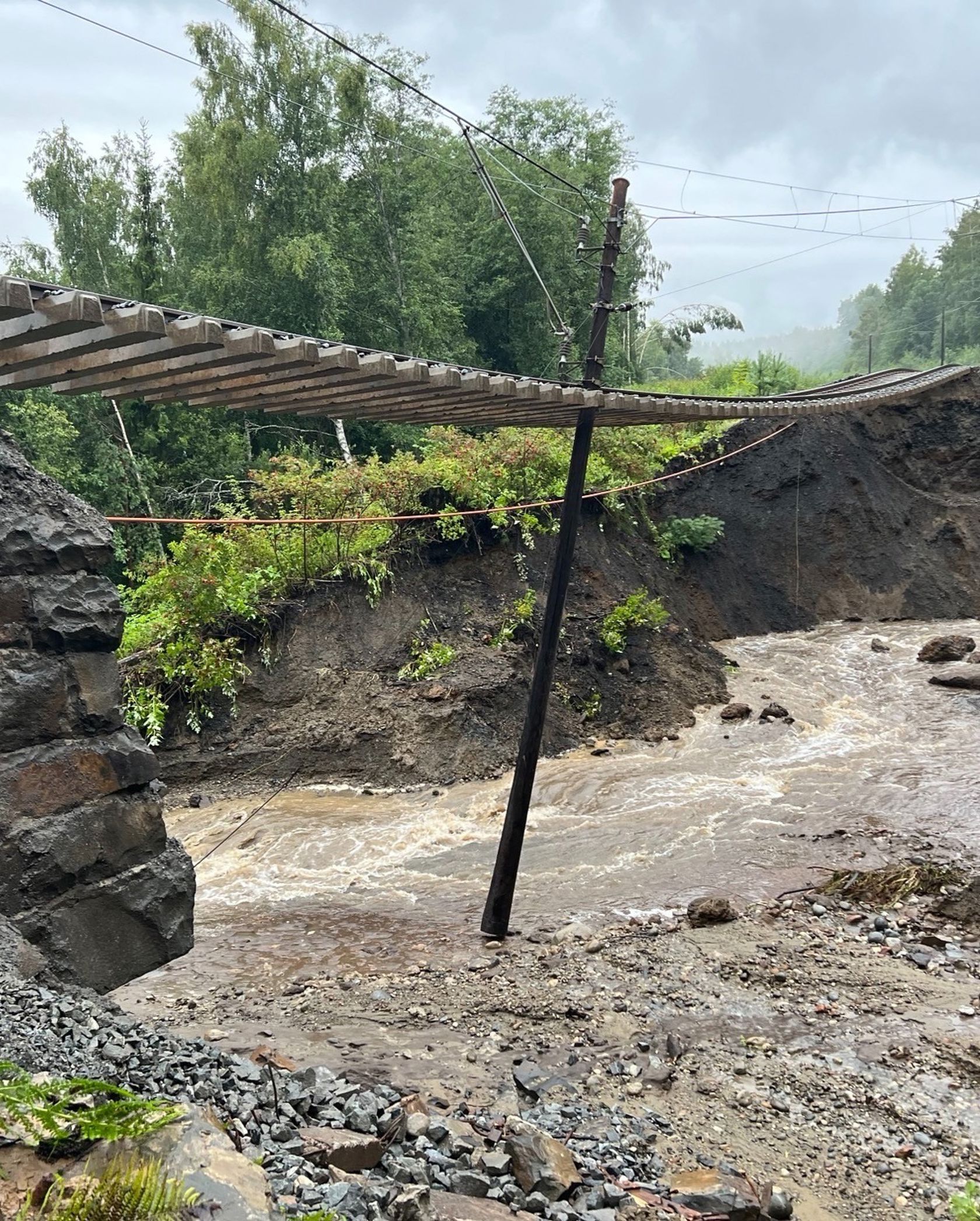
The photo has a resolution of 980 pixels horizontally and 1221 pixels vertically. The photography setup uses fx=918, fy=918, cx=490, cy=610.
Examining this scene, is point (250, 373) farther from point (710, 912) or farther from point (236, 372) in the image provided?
point (710, 912)

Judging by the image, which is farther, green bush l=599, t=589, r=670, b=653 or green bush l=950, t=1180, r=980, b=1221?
green bush l=599, t=589, r=670, b=653

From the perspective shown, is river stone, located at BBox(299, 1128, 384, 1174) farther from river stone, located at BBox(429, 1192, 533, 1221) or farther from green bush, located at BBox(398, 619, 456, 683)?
green bush, located at BBox(398, 619, 456, 683)

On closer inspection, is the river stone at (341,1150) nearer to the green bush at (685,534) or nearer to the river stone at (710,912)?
the river stone at (710,912)

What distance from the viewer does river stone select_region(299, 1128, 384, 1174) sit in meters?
2.96

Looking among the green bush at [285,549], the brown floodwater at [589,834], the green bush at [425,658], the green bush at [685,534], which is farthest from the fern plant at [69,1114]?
the green bush at [685,534]

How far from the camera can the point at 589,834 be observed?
8695 mm

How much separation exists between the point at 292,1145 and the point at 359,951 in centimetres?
364

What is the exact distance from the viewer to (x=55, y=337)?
3.83 m

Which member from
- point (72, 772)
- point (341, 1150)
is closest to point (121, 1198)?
point (341, 1150)

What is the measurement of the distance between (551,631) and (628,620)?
5867 mm

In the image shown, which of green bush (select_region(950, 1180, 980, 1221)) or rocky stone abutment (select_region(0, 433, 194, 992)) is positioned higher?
rocky stone abutment (select_region(0, 433, 194, 992))

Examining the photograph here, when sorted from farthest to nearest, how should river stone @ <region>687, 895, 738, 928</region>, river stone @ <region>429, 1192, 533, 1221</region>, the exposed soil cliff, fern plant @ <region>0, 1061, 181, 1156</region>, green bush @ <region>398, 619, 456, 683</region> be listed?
green bush @ <region>398, 619, 456, 683</region>, the exposed soil cliff, river stone @ <region>687, 895, 738, 928</region>, river stone @ <region>429, 1192, 533, 1221</region>, fern plant @ <region>0, 1061, 181, 1156</region>

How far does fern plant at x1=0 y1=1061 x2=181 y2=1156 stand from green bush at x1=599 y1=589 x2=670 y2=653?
997 cm

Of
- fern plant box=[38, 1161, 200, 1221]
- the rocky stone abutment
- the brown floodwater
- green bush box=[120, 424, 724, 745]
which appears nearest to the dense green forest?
green bush box=[120, 424, 724, 745]
